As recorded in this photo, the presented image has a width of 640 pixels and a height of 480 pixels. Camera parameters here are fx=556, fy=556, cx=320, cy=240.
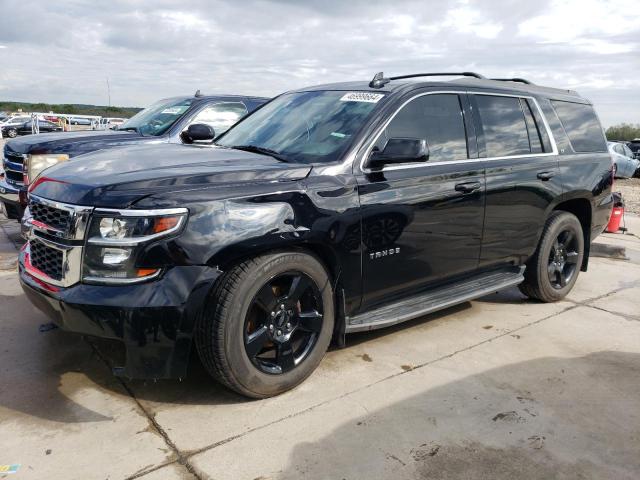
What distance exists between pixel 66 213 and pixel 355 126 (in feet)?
6.02

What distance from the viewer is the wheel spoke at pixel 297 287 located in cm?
323

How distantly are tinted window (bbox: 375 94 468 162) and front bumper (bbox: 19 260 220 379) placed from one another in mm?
1629

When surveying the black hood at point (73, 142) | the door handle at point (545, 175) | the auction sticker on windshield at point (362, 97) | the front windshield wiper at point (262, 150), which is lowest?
the black hood at point (73, 142)

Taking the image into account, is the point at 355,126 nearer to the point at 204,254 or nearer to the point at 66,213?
the point at 204,254

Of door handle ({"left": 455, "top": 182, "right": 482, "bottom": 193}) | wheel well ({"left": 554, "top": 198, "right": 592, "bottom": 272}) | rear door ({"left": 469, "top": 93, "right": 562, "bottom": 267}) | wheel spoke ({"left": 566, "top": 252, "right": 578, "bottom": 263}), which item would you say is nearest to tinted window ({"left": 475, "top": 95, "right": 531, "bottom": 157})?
rear door ({"left": 469, "top": 93, "right": 562, "bottom": 267})

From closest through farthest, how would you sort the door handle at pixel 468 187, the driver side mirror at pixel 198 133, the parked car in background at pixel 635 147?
the door handle at pixel 468 187 → the driver side mirror at pixel 198 133 → the parked car in background at pixel 635 147

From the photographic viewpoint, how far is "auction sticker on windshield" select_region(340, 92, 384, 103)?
12.6 feet

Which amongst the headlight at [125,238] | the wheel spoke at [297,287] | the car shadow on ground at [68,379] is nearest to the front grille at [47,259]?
the headlight at [125,238]

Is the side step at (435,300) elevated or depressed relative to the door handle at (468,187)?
depressed

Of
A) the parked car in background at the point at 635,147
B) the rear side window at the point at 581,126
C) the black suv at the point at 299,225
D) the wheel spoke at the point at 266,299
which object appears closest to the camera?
the black suv at the point at 299,225

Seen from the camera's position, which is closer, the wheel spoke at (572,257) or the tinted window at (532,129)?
the tinted window at (532,129)

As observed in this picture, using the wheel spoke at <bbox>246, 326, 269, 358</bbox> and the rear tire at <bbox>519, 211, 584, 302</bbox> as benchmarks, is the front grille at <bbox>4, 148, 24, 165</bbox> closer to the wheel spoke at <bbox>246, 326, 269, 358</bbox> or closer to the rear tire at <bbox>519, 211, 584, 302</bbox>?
the wheel spoke at <bbox>246, 326, 269, 358</bbox>

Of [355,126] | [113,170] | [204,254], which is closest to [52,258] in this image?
[113,170]

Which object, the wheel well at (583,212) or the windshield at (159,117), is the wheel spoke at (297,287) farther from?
the windshield at (159,117)
